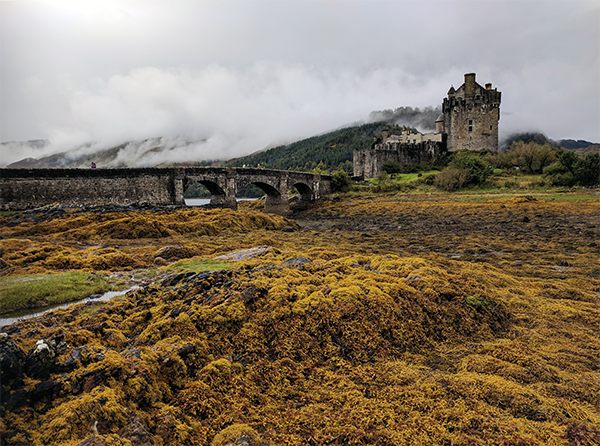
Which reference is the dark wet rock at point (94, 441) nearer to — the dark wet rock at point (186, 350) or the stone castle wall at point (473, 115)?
the dark wet rock at point (186, 350)

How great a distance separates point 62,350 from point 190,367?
5.76ft

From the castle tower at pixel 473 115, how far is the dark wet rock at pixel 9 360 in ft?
238

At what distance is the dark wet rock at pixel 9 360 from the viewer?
3570 mm

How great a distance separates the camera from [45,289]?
8.09 meters

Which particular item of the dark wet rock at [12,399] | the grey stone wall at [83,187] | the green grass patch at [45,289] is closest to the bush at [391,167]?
the grey stone wall at [83,187]

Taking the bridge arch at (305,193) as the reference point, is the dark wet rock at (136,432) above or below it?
below

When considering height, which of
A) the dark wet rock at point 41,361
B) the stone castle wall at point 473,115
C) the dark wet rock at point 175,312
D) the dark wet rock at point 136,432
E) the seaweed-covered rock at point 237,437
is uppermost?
the stone castle wall at point 473,115

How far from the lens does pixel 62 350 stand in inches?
175

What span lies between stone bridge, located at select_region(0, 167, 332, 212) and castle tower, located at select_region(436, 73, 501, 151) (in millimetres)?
41968

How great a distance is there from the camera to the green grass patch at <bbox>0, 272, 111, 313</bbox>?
7.59 metres

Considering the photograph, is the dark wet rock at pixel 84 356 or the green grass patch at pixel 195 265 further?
the green grass patch at pixel 195 265

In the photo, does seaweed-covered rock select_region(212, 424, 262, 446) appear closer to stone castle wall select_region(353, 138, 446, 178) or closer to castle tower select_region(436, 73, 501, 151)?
stone castle wall select_region(353, 138, 446, 178)

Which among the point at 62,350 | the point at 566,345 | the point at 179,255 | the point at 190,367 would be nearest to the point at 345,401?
the point at 190,367

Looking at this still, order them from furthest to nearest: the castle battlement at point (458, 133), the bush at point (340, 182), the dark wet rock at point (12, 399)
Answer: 1. the castle battlement at point (458, 133)
2. the bush at point (340, 182)
3. the dark wet rock at point (12, 399)
